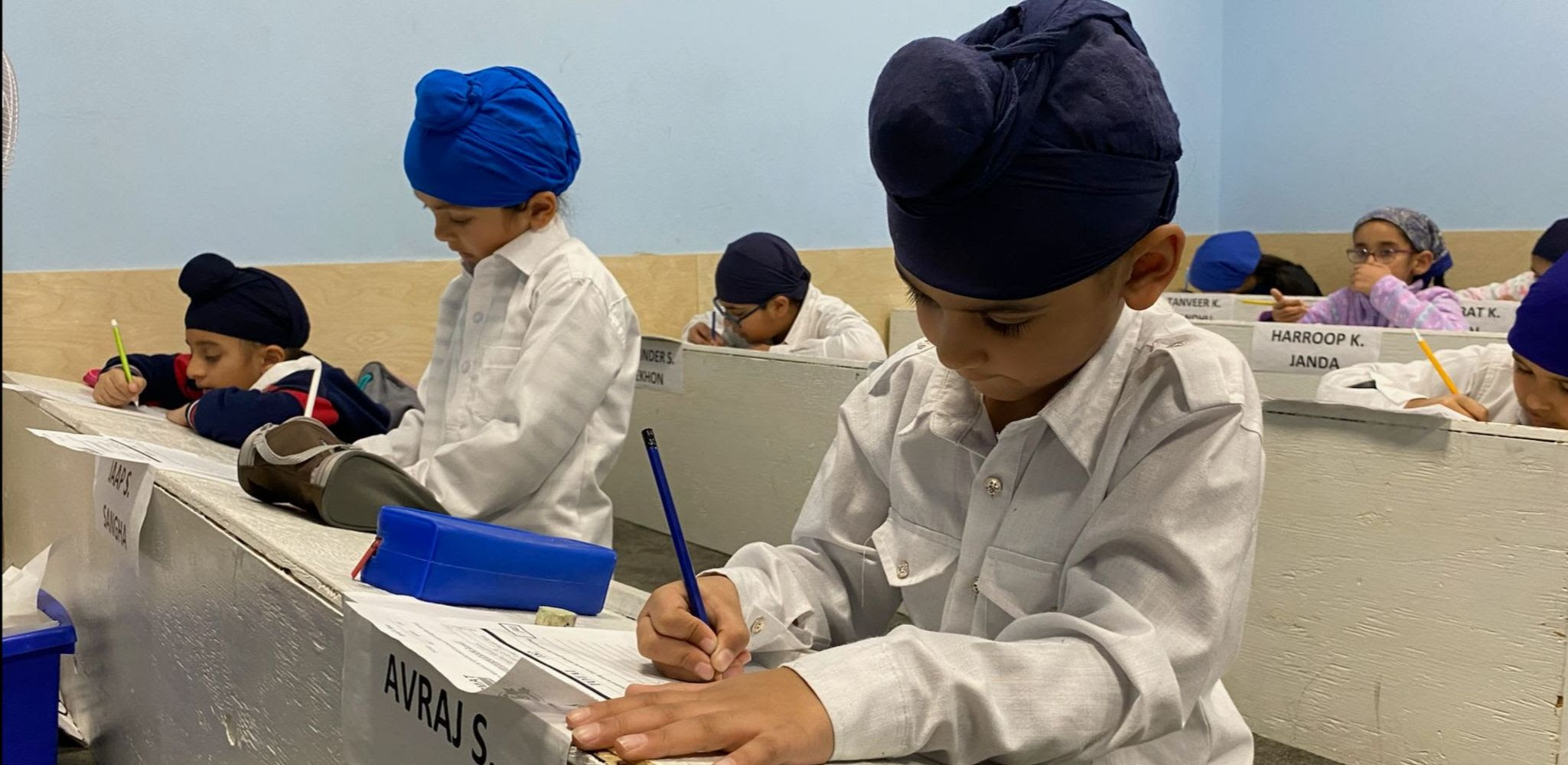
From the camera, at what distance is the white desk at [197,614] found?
101 cm

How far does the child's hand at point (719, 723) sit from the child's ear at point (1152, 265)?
0.35 metres

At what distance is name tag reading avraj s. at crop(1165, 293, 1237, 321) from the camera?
4.77 meters

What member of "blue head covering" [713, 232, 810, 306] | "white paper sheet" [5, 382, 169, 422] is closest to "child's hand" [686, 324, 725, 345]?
"blue head covering" [713, 232, 810, 306]

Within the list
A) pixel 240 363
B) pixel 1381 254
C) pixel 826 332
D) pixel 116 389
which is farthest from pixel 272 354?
pixel 1381 254

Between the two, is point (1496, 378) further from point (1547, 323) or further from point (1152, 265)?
point (1152, 265)

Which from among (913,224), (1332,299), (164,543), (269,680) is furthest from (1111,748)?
(1332,299)

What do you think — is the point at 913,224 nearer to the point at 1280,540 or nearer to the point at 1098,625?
the point at 1098,625

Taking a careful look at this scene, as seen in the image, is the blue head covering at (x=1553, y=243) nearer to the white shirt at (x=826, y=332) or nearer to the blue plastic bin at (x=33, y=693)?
the white shirt at (x=826, y=332)

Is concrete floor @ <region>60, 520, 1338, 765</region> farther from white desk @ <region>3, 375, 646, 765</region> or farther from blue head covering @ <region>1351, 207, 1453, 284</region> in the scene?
blue head covering @ <region>1351, 207, 1453, 284</region>

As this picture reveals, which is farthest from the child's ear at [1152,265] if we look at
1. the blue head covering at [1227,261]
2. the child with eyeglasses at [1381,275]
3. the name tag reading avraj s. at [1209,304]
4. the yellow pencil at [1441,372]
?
the blue head covering at [1227,261]

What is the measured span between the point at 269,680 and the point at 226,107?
2345mm

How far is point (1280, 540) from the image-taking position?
2.11 meters

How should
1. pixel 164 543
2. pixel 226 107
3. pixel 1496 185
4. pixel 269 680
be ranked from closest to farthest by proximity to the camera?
pixel 269 680 → pixel 164 543 → pixel 226 107 → pixel 1496 185

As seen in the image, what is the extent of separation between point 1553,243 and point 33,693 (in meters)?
5.09
